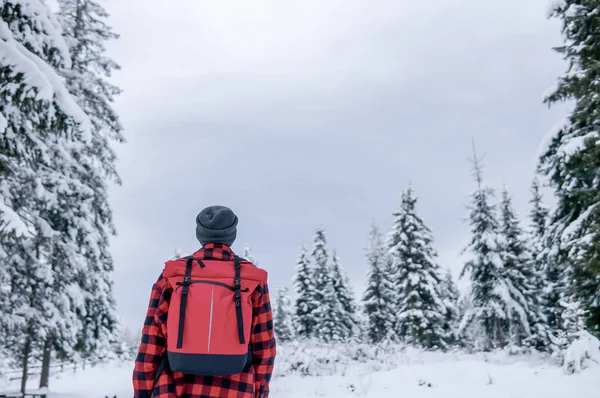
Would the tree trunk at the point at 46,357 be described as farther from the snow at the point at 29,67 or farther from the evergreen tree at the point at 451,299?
the evergreen tree at the point at 451,299

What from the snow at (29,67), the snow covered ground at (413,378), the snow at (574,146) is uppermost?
the snow at (574,146)

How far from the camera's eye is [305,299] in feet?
135

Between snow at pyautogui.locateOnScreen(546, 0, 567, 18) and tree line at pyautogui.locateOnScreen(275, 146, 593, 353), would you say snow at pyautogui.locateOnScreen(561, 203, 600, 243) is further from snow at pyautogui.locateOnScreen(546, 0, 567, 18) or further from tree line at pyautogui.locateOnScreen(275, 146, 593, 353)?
tree line at pyautogui.locateOnScreen(275, 146, 593, 353)

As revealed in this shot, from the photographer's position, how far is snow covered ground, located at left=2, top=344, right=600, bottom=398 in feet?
28.8

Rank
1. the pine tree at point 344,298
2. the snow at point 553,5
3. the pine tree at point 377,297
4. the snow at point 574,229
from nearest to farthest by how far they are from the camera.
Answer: the snow at point 553,5, the snow at point 574,229, the pine tree at point 377,297, the pine tree at point 344,298

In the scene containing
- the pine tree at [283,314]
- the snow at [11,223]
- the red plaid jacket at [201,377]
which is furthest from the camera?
the pine tree at [283,314]

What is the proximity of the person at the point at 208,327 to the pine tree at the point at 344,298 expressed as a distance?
40.2 metres

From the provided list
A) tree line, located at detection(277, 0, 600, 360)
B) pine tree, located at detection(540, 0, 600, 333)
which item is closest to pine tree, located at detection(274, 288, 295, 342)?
tree line, located at detection(277, 0, 600, 360)

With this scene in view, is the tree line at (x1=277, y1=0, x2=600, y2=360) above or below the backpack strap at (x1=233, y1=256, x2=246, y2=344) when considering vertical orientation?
above

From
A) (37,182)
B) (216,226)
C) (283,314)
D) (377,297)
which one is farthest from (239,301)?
(283,314)

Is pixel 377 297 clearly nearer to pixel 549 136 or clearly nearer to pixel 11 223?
pixel 549 136

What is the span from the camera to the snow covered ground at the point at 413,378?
8.77 meters

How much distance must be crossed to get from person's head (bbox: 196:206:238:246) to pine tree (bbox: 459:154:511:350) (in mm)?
27962

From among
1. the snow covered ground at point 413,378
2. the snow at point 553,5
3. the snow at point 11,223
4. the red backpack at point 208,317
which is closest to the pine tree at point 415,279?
the snow covered ground at point 413,378
